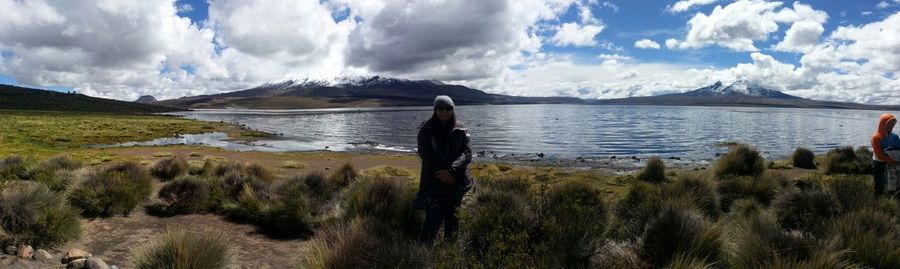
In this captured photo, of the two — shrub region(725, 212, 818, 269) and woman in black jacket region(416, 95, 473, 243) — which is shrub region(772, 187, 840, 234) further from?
woman in black jacket region(416, 95, 473, 243)

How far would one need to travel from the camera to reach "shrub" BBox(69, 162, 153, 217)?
8.62m

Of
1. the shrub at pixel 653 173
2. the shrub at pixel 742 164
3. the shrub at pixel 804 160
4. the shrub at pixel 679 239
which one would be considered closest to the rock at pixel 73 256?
the shrub at pixel 679 239

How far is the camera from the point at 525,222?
5.76m

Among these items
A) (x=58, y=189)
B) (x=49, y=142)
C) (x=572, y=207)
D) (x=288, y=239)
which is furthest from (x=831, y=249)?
(x=49, y=142)

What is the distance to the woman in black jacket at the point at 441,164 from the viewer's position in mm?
6035

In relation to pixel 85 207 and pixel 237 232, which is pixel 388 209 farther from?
pixel 85 207

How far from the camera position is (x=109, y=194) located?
9070mm

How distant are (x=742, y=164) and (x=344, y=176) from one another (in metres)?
13.5

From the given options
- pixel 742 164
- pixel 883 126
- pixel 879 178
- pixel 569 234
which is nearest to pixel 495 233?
pixel 569 234

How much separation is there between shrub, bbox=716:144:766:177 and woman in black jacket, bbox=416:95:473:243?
14003 millimetres

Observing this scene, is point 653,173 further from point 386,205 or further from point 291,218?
point 291,218

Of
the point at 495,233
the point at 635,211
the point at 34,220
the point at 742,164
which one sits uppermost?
the point at 495,233

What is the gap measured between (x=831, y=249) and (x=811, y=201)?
382 cm

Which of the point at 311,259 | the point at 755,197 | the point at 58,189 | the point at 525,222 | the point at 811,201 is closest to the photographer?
the point at 311,259
